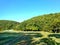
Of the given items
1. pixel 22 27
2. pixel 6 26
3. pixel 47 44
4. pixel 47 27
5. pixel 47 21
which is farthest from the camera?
pixel 6 26

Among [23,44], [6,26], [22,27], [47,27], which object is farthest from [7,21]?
[23,44]

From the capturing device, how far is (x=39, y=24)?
117250mm

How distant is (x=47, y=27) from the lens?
107 metres

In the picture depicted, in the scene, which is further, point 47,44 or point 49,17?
point 49,17

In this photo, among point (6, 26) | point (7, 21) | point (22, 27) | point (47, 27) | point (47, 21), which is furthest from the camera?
point (7, 21)

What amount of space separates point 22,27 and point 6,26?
30.2 meters

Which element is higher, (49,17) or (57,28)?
(49,17)

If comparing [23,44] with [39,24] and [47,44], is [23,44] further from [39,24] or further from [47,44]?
[39,24]

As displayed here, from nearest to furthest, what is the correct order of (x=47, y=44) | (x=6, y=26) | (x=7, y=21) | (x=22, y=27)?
(x=47, y=44), (x=22, y=27), (x=6, y=26), (x=7, y=21)

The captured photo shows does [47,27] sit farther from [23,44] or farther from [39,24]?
[23,44]

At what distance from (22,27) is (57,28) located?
3482 centimetres

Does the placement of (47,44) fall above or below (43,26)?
below

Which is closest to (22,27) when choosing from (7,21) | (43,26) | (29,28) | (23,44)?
(29,28)

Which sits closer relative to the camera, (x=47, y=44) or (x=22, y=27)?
(x=47, y=44)
